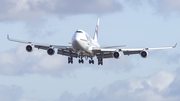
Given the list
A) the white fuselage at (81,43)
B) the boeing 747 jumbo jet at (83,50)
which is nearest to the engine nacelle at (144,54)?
the boeing 747 jumbo jet at (83,50)

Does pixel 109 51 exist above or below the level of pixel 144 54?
above

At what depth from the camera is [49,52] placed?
89750 mm

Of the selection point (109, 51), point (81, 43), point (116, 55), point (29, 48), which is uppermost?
point (81, 43)

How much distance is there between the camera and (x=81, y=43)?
83.9 m

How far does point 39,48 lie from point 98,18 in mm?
45525

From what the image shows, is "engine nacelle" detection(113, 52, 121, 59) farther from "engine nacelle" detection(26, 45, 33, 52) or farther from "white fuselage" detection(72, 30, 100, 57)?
"engine nacelle" detection(26, 45, 33, 52)

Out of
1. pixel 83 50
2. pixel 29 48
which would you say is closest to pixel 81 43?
pixel 83 50

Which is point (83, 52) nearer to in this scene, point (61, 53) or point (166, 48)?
point (61, 53)

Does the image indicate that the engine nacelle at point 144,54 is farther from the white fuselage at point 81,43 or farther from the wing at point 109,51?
the white fuselage at point 81,43

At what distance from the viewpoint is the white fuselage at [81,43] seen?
3290 inches

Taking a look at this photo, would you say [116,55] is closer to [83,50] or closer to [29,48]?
[83,50]

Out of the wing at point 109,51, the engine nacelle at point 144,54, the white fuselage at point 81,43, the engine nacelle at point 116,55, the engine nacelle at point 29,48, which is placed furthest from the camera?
the wing at point 109,51

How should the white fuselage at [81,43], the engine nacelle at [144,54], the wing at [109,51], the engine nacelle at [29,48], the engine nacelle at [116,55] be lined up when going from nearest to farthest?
1. the white fuselage at [81,43]
2. the engine nacelle at [29,48]
3. the engine nacelle at [116,55]
4. the engine nacelle at [144,54]
5. the wing at [109,51]

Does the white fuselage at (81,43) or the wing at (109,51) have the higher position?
the white fuselage at (81,43)
